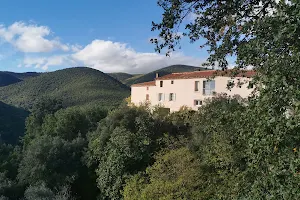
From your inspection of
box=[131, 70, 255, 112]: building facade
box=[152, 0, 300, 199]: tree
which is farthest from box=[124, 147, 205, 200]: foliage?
box=[152, 0, 300, 199]: tree

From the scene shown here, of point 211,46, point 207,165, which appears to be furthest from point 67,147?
point 211,46

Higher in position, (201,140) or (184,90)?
(184,90)

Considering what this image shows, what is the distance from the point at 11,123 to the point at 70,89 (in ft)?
60.8

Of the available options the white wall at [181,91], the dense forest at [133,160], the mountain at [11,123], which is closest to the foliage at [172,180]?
the dense forest at [133,160]

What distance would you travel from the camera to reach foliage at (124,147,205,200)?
16.7 meters

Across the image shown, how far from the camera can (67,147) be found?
27.6 meters

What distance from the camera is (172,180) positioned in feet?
57.5

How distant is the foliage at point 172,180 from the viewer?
656 inches

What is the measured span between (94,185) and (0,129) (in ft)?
137

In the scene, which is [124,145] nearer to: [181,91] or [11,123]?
[181,91]

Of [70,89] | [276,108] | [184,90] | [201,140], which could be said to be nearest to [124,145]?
[201,140]

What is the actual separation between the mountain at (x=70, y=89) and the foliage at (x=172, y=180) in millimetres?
46379

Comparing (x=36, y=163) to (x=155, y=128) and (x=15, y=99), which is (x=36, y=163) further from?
(x=15, y=99)

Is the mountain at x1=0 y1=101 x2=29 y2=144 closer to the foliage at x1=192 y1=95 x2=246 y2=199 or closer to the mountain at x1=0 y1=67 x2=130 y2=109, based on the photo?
the mountain at x1=0 y1=67 x2=130 y2=109
